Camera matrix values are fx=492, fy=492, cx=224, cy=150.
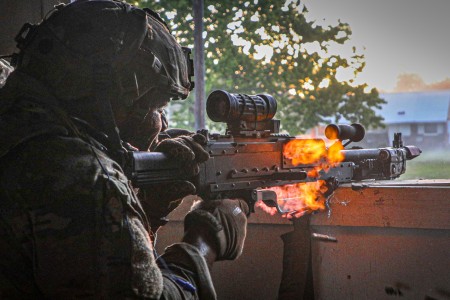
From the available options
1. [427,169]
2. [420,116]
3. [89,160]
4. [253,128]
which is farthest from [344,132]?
[420,116]

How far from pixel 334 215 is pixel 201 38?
20.1 ft

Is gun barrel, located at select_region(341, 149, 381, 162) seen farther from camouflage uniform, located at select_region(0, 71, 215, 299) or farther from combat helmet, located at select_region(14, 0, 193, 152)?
camouflage uniform, located at select_region(0, 71, 215, 299)

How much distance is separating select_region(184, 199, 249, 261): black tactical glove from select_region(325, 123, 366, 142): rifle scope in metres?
1.73

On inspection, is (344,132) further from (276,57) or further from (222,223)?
(276,57)

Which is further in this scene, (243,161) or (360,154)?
(360,154)

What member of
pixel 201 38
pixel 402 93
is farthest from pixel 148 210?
pixel 402 93

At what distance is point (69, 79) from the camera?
1952mm

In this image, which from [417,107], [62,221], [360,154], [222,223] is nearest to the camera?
[62,221]

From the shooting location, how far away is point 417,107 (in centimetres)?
2219

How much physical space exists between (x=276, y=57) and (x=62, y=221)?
9.72 metres

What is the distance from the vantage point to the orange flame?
12.4ft

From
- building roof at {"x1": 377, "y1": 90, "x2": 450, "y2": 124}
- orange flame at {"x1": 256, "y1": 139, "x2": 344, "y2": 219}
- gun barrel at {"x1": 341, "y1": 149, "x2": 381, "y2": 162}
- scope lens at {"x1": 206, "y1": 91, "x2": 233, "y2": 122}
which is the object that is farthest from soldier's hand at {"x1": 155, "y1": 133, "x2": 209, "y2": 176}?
building roof at {"x1": 377, "y1": 90, "x2": 450, "y2": 124}

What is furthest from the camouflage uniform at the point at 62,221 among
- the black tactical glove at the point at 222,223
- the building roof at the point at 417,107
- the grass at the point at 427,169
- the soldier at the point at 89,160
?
the building roof at the point at 417,107

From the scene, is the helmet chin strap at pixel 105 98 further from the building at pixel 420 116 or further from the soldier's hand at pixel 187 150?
the building at pixel 420 116
